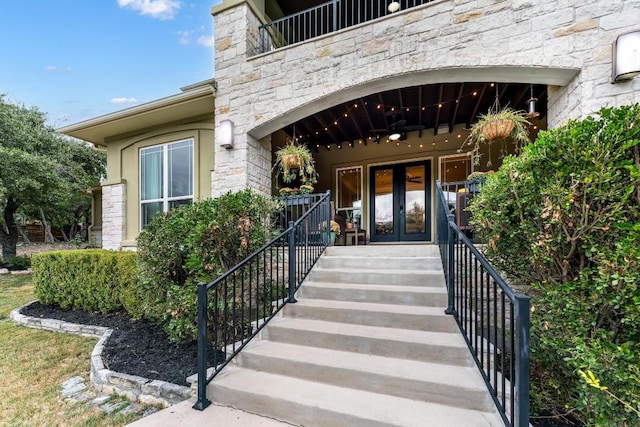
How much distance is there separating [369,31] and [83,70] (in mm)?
18419

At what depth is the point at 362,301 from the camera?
3.08 metres

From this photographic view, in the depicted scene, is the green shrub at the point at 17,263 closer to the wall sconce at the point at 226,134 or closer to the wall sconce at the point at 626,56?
the wall sconce at the point at 226,134

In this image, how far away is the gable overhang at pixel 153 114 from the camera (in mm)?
5355

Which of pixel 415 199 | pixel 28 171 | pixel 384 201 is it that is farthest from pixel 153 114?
pixel 415 199

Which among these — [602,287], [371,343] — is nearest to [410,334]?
[371,343]

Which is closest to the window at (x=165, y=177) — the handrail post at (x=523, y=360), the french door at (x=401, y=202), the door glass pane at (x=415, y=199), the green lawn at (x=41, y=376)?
the green lawn at (x=41, y=376)

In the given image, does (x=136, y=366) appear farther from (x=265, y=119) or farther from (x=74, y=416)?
(x=265, y=119)

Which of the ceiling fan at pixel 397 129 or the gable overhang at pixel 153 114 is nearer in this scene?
the gable overhang at pixel 153 114

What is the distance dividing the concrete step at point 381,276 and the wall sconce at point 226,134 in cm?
291

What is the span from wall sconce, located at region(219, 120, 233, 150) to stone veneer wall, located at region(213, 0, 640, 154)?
6.0 inches

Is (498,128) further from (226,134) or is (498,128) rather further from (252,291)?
(226,134)

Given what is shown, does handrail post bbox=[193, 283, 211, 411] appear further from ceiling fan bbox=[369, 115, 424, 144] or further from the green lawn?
ceiling fan bbox=[369, 115, 424, 144]

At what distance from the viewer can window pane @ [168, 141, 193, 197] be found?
20.4 feet

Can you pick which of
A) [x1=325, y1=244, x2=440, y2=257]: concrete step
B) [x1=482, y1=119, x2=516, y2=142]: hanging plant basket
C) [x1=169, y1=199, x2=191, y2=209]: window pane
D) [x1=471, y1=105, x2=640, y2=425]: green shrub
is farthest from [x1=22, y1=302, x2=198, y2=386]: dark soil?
[x1=482, y1=119, x2=516, y2=142]: hanging plant basket
